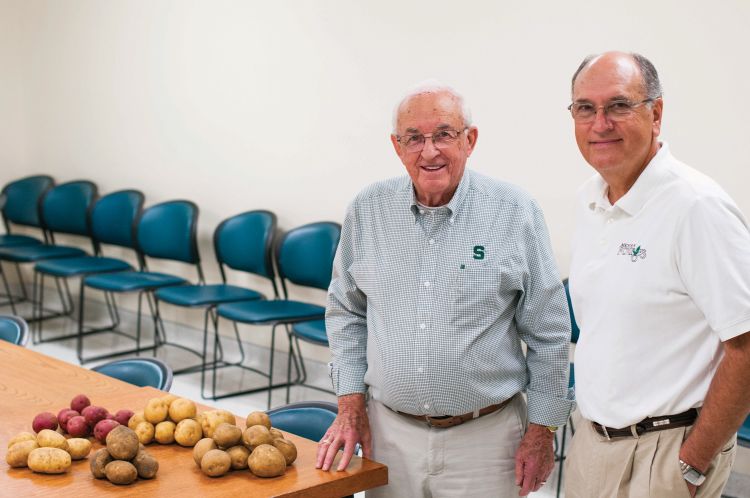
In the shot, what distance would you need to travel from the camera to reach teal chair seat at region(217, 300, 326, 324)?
17.0ft

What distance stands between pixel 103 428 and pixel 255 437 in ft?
1.36

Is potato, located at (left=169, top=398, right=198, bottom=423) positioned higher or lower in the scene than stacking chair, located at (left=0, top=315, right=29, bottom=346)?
higher

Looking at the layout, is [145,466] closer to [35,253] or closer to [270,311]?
[270,311]

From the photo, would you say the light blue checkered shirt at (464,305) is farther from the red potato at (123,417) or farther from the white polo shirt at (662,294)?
the red potato at (123,417)

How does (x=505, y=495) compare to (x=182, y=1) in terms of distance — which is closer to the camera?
(x=505, y=495)

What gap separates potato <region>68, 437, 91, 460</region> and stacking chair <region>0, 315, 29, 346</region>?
1.81 meters

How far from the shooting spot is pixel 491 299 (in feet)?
7.82

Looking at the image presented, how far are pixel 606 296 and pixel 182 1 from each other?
5.10 m

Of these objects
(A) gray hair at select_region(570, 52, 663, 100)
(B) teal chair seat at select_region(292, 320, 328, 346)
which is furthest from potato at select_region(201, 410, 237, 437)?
(B) teal chair seat at select_region(292, 320, 328, 346)

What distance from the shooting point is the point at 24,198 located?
7.56 metres

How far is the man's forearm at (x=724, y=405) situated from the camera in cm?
187

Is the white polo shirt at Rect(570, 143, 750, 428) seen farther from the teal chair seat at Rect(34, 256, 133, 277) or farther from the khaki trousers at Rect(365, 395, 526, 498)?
the teal chair seat at Rect(34, 256, 133, 277)

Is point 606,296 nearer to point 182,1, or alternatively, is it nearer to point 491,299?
point 491,299

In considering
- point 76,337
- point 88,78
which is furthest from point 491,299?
point 88,78
